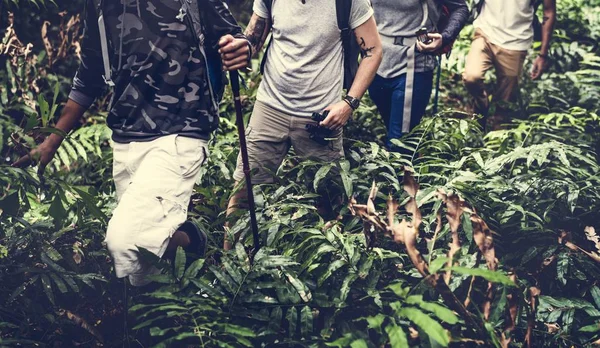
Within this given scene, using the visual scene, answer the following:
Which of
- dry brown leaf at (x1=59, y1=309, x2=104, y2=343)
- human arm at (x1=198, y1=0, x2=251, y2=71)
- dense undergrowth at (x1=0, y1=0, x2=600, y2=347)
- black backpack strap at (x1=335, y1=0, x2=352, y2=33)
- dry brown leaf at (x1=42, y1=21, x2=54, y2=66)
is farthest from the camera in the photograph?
dry brown leaf at (x1=42, y1=21, x2=54, y2=66)

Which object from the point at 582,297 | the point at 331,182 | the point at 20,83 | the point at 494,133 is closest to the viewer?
the point at 582,297

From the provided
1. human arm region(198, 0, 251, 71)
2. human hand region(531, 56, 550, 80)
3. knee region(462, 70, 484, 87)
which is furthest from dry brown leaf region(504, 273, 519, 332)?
human hand region(531, 56, 550, 80)

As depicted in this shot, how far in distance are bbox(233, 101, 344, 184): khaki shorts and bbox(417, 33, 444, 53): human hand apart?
45.1 inches

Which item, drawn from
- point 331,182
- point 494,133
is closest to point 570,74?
point 494,133

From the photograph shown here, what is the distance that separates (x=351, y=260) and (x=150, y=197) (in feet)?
3.77

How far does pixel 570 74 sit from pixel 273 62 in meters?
4.03

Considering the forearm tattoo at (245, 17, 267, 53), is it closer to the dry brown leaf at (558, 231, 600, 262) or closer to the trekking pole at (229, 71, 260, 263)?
the trekking pole at (229, 71, 260, 263)

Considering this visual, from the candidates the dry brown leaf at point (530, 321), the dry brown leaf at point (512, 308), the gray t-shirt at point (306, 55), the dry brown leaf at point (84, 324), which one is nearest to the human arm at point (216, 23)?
the gray t-shirt at point (306, 55)

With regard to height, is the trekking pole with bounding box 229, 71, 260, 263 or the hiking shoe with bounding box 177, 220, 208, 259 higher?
the trekking pole with bounding box 229, 71, 260, 263

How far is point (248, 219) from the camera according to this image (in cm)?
513

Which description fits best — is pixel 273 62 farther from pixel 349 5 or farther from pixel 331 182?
pixel 331 182

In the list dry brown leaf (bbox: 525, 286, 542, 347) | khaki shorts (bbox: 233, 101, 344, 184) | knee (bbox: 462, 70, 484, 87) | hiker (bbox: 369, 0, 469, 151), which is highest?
hiker (bbox: 369, 0, 469, 151)

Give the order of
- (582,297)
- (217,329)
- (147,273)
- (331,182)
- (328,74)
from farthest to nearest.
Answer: (331,182), (328,74), (582,297), (147,273), (217,329)

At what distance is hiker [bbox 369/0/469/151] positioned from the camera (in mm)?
6270
